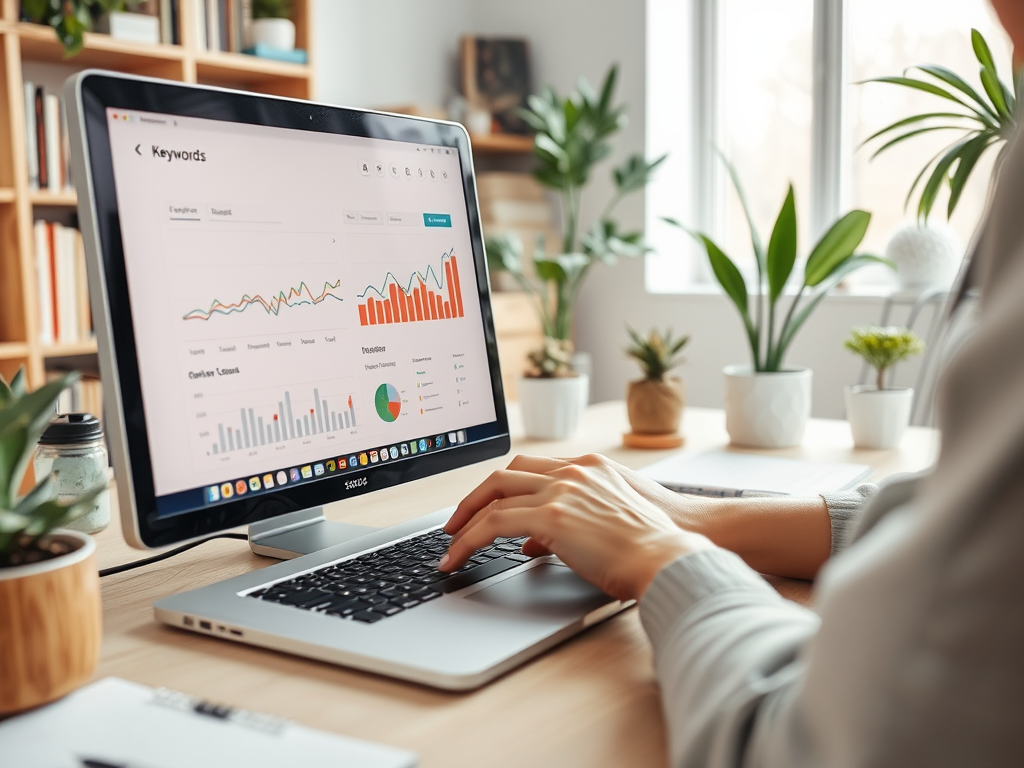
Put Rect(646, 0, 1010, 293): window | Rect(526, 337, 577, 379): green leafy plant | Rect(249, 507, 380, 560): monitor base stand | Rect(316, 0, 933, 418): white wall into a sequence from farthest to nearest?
Rect(316, 0, 933, 418): white wall → Rect(646, 0, 1010, 293): window → Rect(526, 337, 577, 379): green leafy plant → Rect(249, 507, 380, 560): monitor base stand

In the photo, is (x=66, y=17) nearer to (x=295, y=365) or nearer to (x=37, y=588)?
(x=295, y=365)

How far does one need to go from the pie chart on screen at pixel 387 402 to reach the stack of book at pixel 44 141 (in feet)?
6.50

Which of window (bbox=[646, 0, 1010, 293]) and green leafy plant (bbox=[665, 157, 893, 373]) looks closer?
green leafy plant (bbox=[665, 157, 893, 373])

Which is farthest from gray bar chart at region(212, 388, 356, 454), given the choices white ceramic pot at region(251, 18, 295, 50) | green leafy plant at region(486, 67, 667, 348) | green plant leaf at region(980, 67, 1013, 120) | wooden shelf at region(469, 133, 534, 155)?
wooden shelf at region(469, 133, 534, 155)

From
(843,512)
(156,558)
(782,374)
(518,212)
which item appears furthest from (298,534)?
(518,212)

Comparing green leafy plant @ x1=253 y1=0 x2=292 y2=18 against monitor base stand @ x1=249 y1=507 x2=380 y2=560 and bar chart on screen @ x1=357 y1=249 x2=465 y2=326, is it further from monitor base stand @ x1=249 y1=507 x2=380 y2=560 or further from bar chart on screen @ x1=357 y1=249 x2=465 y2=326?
monitor base stand @ x1=249 y1=507 x2=380 y2=560

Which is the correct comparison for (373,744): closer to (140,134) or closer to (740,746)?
(740,746)

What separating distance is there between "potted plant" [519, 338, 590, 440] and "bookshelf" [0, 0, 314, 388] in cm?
152

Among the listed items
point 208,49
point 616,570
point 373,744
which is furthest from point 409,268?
point 208,49

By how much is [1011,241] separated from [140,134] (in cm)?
63

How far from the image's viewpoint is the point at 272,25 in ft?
9.46

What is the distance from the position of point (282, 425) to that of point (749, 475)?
670 mm

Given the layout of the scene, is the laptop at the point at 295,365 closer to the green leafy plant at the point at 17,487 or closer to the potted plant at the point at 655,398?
the green leafy plant at the point at 17,487

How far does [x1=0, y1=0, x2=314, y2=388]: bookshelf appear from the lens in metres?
2.44
